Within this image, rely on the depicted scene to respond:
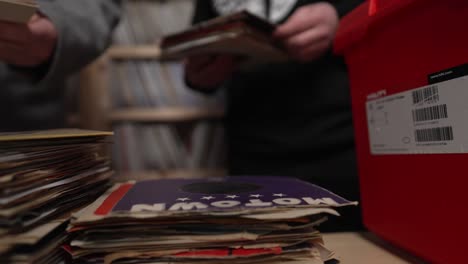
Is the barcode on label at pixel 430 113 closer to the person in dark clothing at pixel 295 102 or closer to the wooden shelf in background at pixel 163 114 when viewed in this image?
the person in dark clothing at pixel 295 102

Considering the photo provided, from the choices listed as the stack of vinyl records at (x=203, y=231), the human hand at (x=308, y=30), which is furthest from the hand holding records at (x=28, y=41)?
the human hand at (x=308, y=30)

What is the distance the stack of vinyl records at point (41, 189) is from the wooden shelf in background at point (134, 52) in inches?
42.1

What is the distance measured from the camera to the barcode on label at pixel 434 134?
1.04ft

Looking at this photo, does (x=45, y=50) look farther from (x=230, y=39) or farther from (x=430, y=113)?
(x=430, y=113)

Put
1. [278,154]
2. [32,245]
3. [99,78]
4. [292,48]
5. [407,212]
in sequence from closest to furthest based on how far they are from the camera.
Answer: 1. [32,245]
2. [407,212]
3. [292,48]
4. [278,154]
5. [99,78]

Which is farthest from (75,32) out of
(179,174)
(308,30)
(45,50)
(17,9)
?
(179,174)

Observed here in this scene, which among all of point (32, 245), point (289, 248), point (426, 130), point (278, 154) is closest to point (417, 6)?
point (426, 130)

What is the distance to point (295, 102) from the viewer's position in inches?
35.3

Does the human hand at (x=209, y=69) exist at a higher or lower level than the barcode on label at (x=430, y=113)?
higher

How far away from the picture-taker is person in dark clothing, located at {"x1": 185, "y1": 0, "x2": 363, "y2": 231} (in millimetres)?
785

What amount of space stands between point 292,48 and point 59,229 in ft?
1.99

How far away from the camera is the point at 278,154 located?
891mm

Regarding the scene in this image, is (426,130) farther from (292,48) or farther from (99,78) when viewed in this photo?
(99,78)

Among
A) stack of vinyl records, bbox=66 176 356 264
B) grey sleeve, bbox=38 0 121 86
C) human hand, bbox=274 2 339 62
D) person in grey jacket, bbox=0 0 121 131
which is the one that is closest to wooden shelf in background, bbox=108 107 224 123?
person in grey jacket, bbox=0 0 121 131
